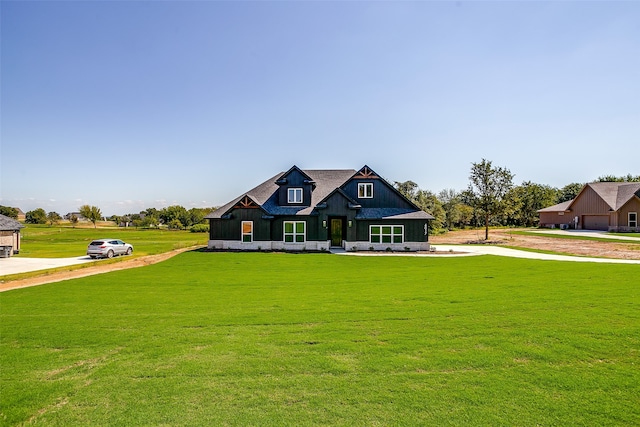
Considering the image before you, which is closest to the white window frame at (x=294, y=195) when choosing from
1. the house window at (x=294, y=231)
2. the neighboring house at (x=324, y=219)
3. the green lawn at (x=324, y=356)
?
the neighboring house at (x=324, y=219)

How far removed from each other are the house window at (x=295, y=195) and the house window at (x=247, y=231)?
13.3 ft

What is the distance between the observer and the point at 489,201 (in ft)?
122

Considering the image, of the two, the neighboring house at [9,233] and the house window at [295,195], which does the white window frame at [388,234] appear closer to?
the house window at [295,195]

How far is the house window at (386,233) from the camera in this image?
91.7 ft

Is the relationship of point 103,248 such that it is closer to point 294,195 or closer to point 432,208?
point 294,195

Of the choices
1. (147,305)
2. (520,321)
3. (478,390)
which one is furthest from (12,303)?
(520,321)

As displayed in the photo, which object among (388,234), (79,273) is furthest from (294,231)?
(79,273)

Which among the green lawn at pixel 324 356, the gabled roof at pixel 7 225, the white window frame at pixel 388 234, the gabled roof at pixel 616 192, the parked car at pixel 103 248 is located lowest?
the green lawn at pixel 324 356

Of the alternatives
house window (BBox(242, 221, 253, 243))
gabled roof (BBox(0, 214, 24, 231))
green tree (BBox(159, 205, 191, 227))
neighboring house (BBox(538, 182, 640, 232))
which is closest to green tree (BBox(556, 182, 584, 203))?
neighboring house (BBox(538, 182, 640, 232))

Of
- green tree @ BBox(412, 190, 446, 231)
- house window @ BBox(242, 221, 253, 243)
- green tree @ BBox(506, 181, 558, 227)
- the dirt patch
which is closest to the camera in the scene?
the dirt patch

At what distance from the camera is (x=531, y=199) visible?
6756 centimetres

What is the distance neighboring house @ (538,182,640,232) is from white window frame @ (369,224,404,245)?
1399 inches

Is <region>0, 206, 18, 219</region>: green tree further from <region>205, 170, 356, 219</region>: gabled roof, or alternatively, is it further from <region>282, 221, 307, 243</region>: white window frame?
<region>282, 221, 307, 243</region>: white window frame

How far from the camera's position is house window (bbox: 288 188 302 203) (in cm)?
2961
